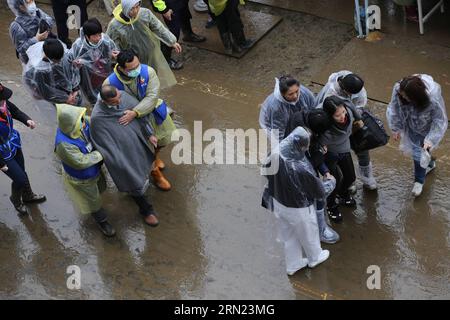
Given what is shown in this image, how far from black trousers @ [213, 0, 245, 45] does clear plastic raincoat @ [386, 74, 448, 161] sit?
2.62 meters

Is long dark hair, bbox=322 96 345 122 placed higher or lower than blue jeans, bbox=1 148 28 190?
higher

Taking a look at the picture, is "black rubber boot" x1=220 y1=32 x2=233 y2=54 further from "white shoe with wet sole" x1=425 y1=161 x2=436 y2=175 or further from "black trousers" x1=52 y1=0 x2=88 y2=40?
"white shoe with wet sole" x1=425 y1=161 x2=436 y2=175

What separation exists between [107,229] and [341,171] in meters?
1.99

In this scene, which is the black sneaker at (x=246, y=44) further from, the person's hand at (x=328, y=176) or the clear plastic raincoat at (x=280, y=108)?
the person's hand at (x=328, y=176)

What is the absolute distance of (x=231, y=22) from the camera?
7.31 m

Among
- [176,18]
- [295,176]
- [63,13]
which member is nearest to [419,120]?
[295,176]

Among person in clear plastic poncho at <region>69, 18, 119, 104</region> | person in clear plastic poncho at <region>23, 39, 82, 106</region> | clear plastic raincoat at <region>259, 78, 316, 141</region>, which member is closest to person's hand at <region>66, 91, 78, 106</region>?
person in clear plastic poncho at <region>23, 39, 82, 106</region>

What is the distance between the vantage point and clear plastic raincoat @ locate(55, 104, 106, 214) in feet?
16.0

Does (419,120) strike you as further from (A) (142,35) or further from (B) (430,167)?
(A) (142,35)

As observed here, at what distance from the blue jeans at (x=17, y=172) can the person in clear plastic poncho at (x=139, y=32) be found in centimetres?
143

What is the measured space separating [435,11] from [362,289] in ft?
13.6

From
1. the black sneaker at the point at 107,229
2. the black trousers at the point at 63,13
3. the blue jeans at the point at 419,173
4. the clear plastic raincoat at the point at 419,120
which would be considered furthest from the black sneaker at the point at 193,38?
the blue jeans at the point at 419,173

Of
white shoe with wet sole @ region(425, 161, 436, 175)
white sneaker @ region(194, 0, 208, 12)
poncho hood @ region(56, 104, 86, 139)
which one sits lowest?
white shoe with wet sole @ region(425, 161, 436, 175)

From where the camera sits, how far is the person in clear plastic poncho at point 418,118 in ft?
16.1
